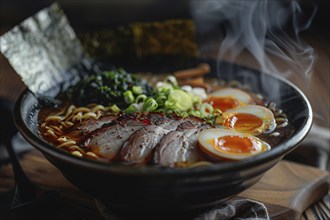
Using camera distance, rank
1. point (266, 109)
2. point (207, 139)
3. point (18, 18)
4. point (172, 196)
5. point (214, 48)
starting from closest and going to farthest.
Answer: point (172, 196), point (207, 139), point (266, 109), point (214, 48), point (18, 18)

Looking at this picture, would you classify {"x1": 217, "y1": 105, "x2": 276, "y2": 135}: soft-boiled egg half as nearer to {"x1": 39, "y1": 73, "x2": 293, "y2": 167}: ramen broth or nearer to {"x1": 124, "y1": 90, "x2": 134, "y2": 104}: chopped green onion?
{"x1": 39, "y1": 73, "x2": 293, "y2": 167}: ramen broth

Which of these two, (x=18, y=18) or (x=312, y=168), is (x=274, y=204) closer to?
(x=312, y=168)

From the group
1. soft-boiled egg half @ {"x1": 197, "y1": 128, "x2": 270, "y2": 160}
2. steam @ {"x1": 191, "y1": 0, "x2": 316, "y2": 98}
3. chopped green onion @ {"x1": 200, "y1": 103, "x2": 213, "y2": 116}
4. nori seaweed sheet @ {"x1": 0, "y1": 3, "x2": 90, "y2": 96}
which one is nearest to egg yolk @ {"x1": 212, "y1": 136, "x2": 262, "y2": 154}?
soft-boiled egg half @ {"x1": 197, "y1": 128, "x2": 270, "y2": 160}

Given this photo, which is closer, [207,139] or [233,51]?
[207,139]

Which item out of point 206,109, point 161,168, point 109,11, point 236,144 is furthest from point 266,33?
point 109,11

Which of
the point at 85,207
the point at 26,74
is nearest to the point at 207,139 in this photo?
the point at 85,207

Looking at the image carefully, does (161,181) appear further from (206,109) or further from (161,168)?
(206,109)

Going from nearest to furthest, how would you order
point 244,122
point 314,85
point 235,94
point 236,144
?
point 236,144 → point 244,122 → point 235,94 → point 314,85
